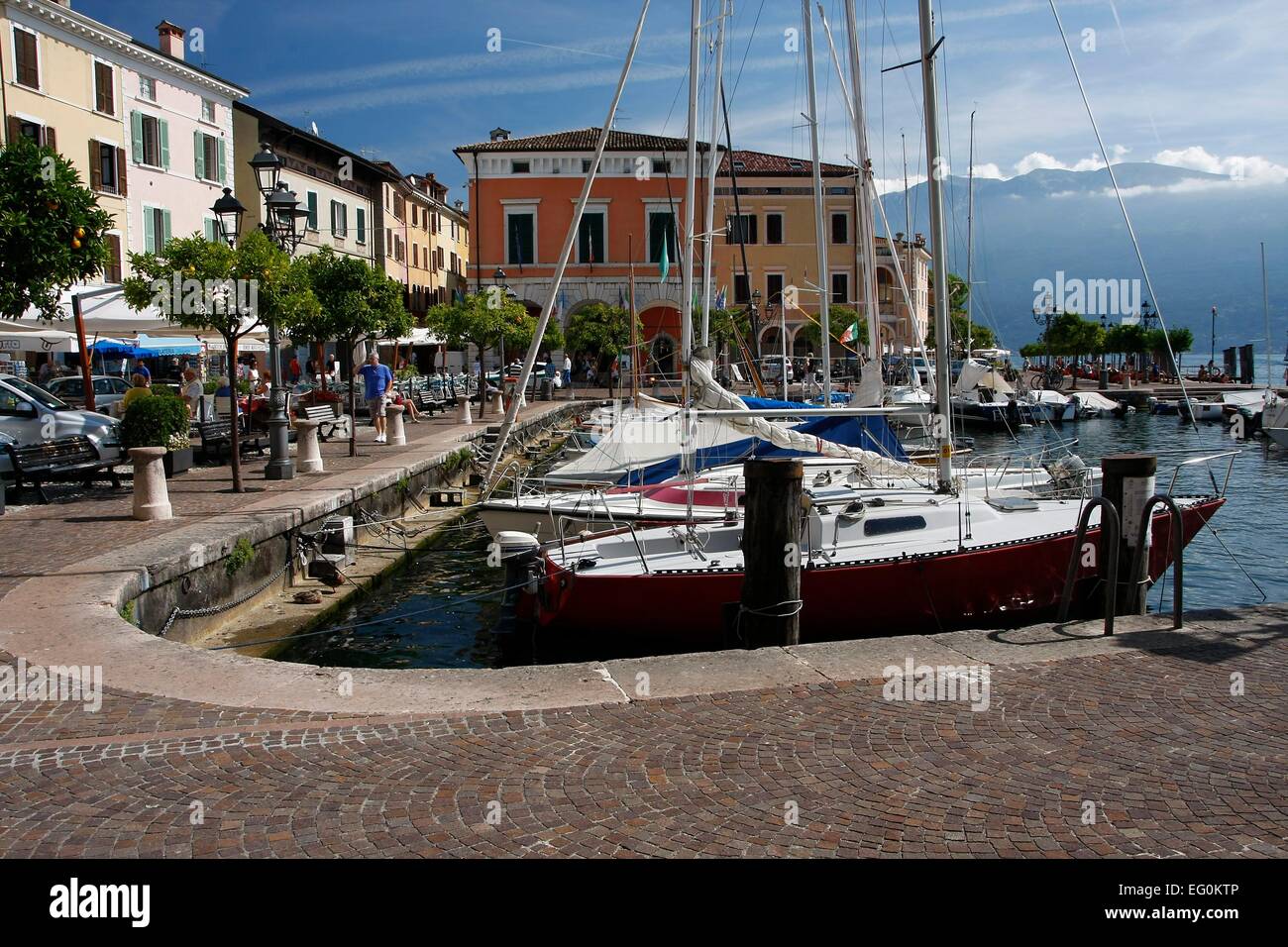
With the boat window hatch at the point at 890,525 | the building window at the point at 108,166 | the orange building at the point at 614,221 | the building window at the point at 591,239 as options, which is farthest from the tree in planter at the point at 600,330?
the boat window hatch at the point at 890,525

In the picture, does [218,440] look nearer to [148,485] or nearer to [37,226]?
[148,485]

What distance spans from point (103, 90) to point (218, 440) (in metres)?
21.1

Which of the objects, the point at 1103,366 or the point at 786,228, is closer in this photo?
the point at 786,228

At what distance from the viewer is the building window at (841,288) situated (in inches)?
2199

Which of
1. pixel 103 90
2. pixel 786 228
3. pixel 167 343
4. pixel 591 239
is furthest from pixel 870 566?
pixel 786 228

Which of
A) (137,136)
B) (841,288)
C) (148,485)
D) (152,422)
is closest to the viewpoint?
(148,485)

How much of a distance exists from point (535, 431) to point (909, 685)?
26.1 meters

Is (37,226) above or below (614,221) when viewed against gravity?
below

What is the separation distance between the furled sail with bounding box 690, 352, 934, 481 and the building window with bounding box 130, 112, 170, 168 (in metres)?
28.4

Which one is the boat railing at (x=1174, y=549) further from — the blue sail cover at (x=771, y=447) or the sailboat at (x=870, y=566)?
the blue sail cover at (x=771, y=447)

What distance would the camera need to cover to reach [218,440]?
18.6m

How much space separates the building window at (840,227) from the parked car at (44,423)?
44030mm

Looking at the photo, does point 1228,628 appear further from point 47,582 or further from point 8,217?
point 8,217
